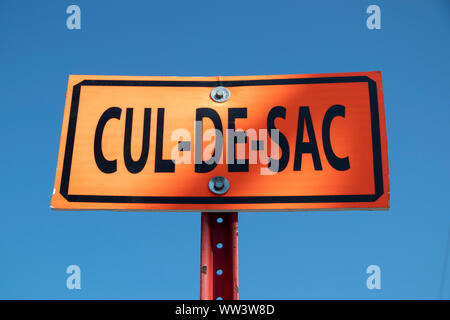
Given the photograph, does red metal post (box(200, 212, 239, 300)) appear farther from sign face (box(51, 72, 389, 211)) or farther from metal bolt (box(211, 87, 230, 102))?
metal bolt (box(211, 87, 230, 102))

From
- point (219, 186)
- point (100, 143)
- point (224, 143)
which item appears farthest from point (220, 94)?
point (100, 143)

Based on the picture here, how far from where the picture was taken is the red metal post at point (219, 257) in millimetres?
1284

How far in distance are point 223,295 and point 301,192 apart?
0.41m

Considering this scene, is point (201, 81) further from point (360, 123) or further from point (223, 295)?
point (223, 295)

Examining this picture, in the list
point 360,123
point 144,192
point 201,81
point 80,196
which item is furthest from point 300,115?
point 80,196

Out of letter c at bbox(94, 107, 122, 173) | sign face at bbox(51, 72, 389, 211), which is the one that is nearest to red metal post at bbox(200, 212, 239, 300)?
A: sign face at bbox(51, 72, 389, 211)

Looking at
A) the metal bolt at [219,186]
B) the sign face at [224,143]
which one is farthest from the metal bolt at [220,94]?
the metal bolt at [219,186]

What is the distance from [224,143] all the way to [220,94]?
0.20 m

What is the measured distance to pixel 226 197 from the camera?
4.34 feet

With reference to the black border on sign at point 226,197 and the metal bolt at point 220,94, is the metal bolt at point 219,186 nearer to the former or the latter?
the black border on sign at point 226,197

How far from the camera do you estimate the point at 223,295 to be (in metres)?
1.30

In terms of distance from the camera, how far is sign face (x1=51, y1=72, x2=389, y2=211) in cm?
132

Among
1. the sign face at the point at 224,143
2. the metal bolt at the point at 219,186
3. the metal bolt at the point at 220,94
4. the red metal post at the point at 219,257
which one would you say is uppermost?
the metal bolt at the point at 220,94

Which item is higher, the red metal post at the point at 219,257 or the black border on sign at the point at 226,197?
the black border on sign at the point at 226,197
